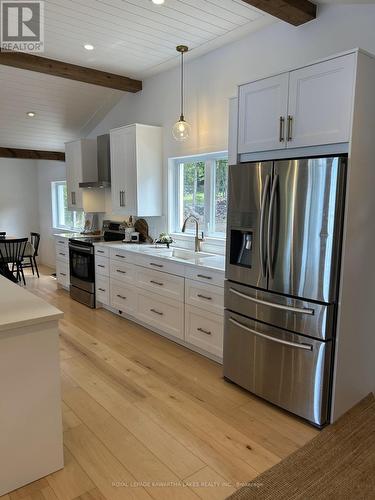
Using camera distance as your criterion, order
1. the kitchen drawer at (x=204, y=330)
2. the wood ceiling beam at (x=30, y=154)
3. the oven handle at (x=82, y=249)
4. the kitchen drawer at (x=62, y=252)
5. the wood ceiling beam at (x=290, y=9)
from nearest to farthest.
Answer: the wood ceiling beam at (x=290, y=9) → the kitchen drawer at (x=204, y=330) → the oven handle at (x=82, y=249) → the kitchen drawer at (x=62, y=252) → the wood ceiling beam at (x=30, y=154)

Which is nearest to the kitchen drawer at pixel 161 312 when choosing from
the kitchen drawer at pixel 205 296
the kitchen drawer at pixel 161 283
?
the kitchen drawer at pixel 161 283

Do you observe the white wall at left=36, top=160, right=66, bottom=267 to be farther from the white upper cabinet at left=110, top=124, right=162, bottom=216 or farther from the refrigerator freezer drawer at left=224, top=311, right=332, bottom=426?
the refrigerator freezer drawer at left=224, top=311, right=332, bottom=426

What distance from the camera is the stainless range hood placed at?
5231 mm

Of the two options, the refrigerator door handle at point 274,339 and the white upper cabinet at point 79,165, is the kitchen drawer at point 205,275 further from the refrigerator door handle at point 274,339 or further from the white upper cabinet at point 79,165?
the white upper cabinet at point 79,165

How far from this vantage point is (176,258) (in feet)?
11.8

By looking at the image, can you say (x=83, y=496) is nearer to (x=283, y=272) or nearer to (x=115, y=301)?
(x=283, y=272)

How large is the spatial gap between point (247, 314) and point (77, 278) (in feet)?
10.6

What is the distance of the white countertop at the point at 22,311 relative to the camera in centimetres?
174

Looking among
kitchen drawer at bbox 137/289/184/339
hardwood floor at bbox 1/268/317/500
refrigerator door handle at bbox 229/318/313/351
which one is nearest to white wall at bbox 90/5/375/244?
kitchen drawer at bbox 137/289/184/339

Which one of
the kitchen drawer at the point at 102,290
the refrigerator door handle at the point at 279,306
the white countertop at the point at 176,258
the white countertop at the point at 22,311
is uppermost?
the white countertop at the point at 176,258

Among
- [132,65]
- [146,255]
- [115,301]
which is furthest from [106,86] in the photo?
[115,301]

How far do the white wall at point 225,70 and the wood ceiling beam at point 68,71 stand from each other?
0.27 m

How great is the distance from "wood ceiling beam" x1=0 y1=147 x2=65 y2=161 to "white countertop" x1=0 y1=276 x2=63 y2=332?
5.38 m

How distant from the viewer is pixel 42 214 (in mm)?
8172
